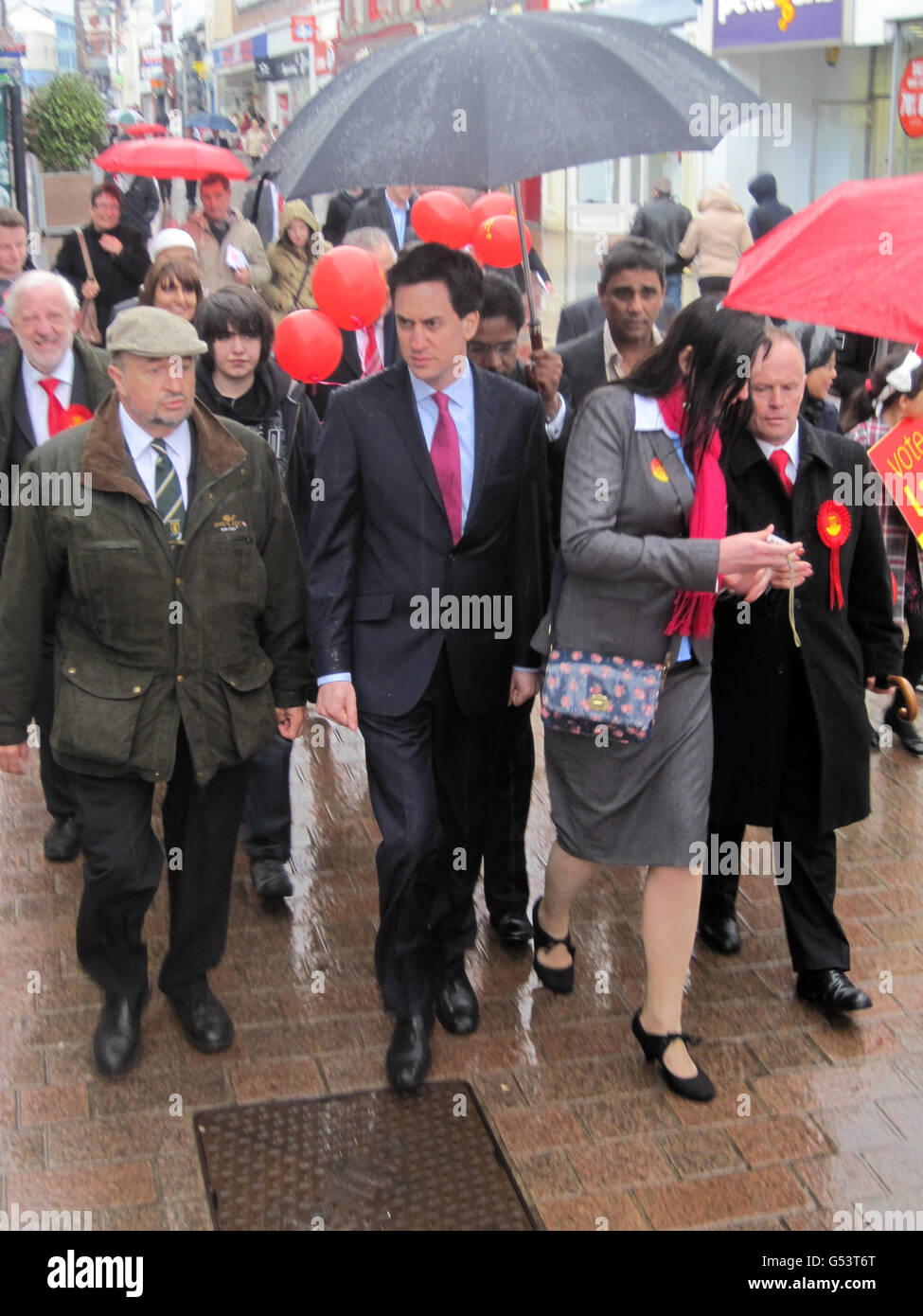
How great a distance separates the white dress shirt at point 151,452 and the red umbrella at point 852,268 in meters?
1.49

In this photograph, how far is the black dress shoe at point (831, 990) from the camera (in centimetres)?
436

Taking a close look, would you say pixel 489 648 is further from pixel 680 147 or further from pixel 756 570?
pixel 680 147

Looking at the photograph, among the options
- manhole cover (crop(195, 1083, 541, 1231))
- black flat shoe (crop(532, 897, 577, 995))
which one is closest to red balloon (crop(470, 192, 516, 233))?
black flat shoe (crop(532, 897, 577, 995))

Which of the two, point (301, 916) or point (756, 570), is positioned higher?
point (756, 570)

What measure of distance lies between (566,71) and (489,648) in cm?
157

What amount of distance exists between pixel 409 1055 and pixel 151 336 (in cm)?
205

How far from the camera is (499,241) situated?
22.5ft

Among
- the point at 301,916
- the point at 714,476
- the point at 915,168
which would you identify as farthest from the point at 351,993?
the point at 915,168

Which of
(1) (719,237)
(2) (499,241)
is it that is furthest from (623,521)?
(1) (719,237)

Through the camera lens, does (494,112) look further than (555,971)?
No

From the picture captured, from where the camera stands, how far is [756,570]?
3.72 meters

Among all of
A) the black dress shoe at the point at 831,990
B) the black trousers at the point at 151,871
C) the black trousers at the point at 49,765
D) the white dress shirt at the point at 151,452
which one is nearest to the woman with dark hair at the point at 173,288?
the black trousers at the point at 49,765

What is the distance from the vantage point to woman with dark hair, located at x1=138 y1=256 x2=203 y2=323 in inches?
240

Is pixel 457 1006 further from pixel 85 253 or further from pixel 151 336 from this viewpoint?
pixel 85 253
